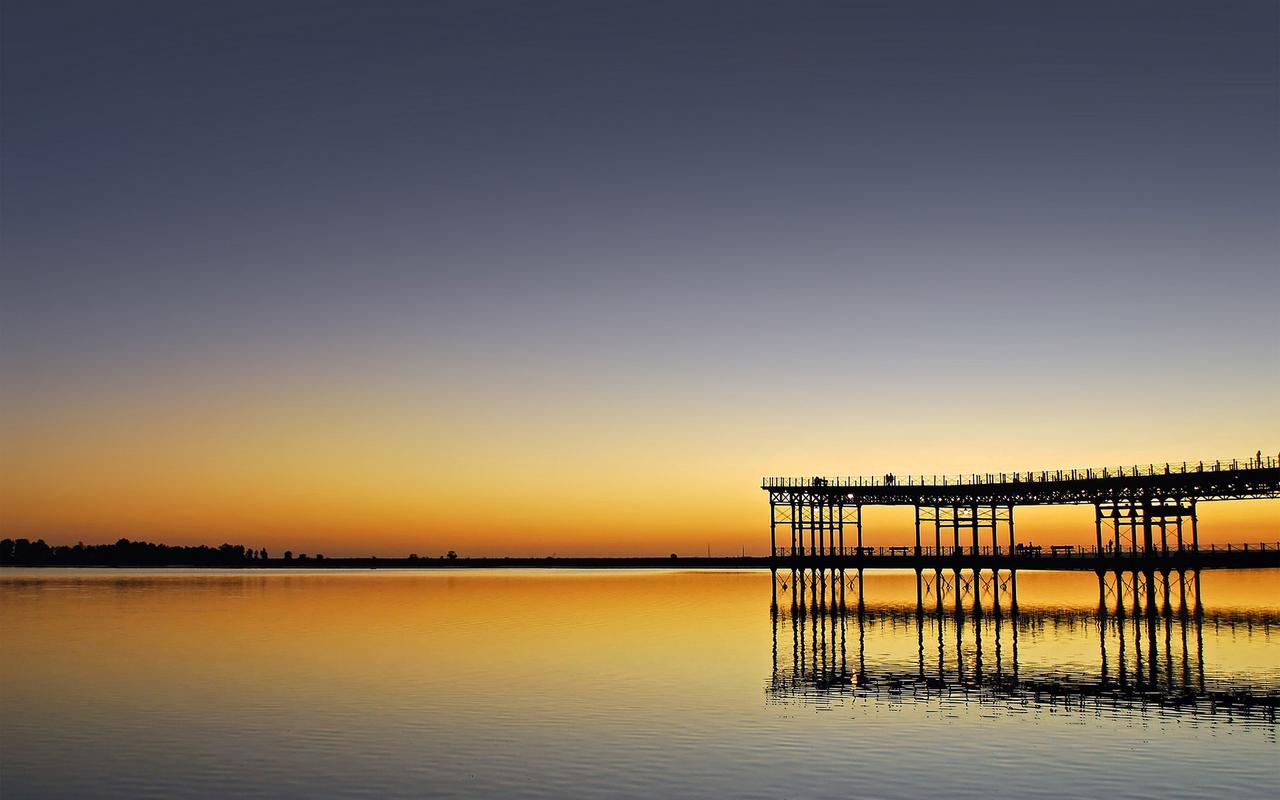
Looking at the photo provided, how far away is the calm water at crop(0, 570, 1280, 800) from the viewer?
29.4 meters

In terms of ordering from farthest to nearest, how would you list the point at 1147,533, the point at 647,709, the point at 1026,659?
the point at 1147,533 < the point at 1026,659 < the point at 647,709

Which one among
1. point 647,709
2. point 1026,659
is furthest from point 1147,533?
point 647,709

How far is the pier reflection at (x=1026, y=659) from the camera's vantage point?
1661 inches

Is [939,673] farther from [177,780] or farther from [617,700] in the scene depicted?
[177,780]

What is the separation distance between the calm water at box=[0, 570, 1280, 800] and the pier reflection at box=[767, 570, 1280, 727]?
266 mm

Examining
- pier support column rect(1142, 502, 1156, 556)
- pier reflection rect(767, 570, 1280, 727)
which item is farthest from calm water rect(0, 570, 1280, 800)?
pier support column rect(1142, 502, 1156, 556)

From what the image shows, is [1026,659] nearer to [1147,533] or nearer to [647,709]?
[647,709]

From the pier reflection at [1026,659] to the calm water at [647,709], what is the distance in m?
0.27

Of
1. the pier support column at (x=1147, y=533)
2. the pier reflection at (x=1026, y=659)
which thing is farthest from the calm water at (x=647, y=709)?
the pier support column at (x=1147, y=533)

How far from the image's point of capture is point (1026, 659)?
54312 mm

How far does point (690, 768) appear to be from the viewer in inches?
1204

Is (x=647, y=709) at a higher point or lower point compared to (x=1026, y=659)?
lower

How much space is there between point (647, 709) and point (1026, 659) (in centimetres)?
2306

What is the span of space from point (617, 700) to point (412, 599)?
266 feet
